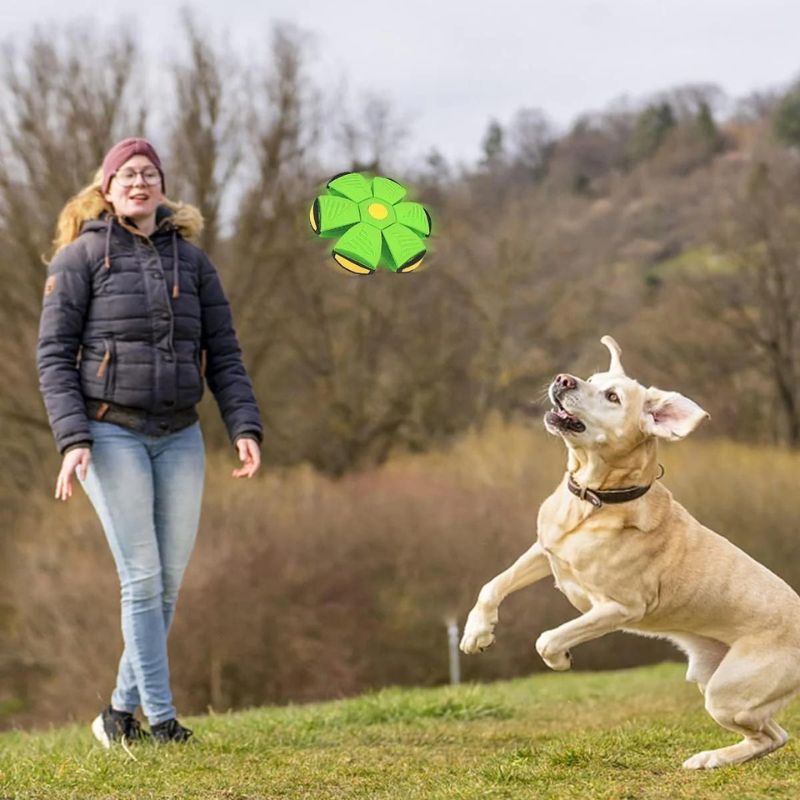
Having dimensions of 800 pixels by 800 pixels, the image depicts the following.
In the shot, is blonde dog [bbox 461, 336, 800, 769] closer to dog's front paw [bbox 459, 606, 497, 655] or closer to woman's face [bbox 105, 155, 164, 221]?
dog's front paw [bbox 459, 606, 497, 655]

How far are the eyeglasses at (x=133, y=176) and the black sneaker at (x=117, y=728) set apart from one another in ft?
7.84

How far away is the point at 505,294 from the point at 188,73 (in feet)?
38.4

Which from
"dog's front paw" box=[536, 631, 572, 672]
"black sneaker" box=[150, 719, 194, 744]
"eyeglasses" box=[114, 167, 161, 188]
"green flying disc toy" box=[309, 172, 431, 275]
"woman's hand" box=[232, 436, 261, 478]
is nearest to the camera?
"dog's front paw" box=[536, 631, 572, 672]

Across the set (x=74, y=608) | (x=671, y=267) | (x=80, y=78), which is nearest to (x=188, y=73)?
(x=80, y=78)

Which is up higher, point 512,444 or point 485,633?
point 485,633

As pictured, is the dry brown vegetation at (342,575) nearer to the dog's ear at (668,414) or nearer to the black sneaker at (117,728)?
the black sneaker at (117,728)

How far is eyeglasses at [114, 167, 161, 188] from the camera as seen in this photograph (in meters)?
5.52

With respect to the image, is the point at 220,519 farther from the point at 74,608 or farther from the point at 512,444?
the point at 512,444

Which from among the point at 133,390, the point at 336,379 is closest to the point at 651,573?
the point at 133,390

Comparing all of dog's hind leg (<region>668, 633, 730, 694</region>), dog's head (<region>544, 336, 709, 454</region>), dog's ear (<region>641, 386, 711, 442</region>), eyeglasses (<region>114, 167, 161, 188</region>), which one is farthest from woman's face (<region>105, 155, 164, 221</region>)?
dog's hind leg (<region>668, 633, 730, 694</region>)

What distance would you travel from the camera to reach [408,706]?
681 cm

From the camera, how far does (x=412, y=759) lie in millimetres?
5176

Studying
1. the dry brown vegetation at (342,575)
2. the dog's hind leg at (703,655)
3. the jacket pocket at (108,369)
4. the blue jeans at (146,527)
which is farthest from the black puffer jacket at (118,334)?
the dry brown vegetation at (342,575)

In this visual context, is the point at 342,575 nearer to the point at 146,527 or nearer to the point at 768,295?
the point at 146,527
